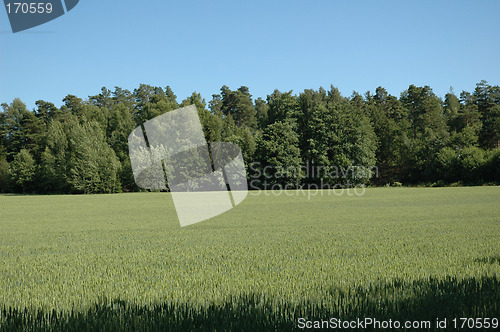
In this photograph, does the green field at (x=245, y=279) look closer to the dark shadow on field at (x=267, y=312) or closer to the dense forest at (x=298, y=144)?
the dark shadow on field at (x=267, y=312)

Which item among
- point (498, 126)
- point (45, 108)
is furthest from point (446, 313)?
point (45, 108)

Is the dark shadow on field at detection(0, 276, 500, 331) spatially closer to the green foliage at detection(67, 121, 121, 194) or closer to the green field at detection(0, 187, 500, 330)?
the green field at detection(0, 187, 500, 330)

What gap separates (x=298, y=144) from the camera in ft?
231

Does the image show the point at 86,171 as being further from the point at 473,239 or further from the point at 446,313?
the point at 446,313

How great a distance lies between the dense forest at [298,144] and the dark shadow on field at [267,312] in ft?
190

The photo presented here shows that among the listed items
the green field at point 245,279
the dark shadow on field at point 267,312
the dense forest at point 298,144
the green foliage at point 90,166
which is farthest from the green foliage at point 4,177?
the dark shadow on field at point 267,312

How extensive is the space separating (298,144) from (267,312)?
66758 mm

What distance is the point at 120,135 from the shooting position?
2975 inches

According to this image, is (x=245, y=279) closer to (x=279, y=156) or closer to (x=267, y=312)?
(x=267, y=312)

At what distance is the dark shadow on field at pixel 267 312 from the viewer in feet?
13.5

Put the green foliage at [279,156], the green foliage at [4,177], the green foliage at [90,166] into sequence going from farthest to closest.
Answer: the green foliage at [4,177] → the green foliage at [90,166] → the green foliage at [279,156]

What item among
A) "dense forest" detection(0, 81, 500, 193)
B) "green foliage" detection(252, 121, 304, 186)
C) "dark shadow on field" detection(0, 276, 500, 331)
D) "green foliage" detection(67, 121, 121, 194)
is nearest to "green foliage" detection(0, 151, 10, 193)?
"dense forest" detection(0, 81, 500, 193)

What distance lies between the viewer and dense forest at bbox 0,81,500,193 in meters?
65.5

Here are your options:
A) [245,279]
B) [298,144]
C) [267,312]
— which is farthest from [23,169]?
[267,312]
